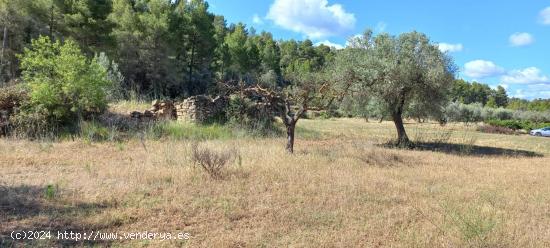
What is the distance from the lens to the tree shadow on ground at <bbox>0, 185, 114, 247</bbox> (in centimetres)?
437

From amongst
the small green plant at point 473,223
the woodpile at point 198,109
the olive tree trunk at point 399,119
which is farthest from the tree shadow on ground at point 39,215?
the olive tree trunk at point 399,119

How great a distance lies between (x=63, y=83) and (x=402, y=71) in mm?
11971

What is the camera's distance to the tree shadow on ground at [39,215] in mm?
4367

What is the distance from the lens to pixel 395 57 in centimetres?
1574

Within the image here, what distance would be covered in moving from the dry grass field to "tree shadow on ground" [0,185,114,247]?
0.01 metres

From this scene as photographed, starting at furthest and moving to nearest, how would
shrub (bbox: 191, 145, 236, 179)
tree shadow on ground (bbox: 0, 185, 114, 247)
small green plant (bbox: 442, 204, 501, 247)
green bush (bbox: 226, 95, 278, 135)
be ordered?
green bush (bbox: 226, 95, 278, 135) → shrub (bbox: 191, 145, 236, 179) → small green plant (bbox: 442, 204, 501, 247) → tree shadow on ground (bbox: 0, 185, 114, 247)

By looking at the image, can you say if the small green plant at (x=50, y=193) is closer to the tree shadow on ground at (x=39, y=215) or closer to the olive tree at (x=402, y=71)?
the tree shadow on ground at (x=39, y=215)

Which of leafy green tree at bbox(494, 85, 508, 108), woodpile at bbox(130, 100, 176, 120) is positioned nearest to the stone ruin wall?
woodpile at bbox(130, 100, 176, 120)

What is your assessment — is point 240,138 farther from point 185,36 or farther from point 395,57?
point 185,36

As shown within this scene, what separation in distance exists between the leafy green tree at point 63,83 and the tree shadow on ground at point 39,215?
7.63 meters

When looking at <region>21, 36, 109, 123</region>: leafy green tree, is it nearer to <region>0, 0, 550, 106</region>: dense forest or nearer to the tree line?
<region>0, 0, 550, 106</region>: dense forest

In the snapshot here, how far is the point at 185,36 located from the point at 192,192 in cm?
3224

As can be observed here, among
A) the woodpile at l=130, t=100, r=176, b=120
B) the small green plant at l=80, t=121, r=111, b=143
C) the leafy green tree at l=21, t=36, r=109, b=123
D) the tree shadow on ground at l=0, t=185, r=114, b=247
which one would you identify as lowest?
the tree shadow on ground at l=0, t=185, r=114, b=247

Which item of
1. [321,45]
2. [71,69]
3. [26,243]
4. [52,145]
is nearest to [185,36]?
[71,69]
